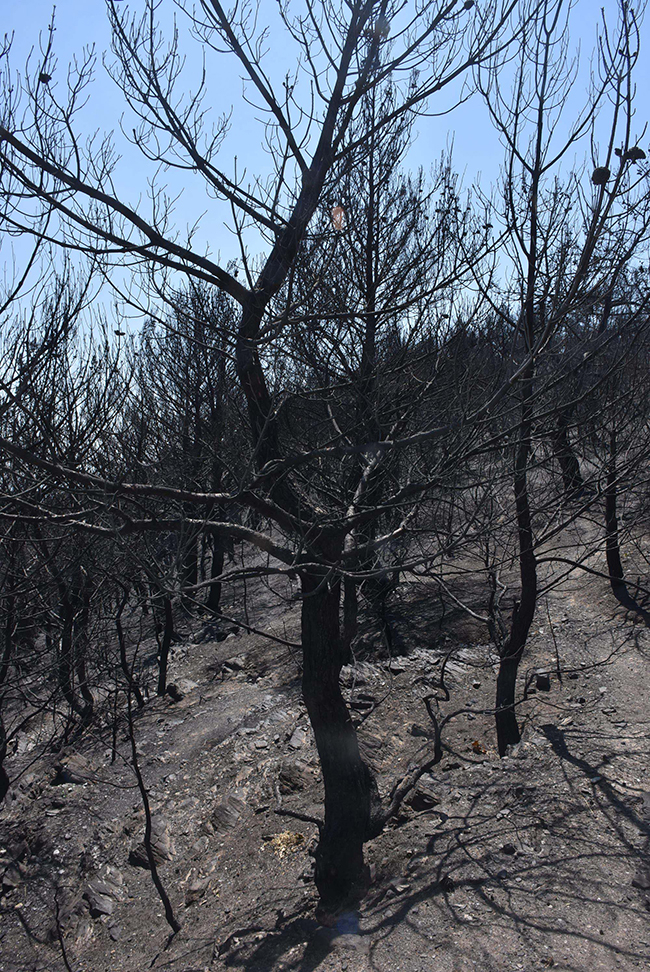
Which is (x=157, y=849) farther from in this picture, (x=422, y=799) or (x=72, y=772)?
(x=422, y=799)

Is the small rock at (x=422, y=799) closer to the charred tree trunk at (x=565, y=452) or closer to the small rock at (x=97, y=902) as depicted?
the charred tree trunk at (x=565, y=452)

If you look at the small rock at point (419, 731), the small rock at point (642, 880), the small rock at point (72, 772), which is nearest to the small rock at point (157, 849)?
the small rock at point (72, 772)

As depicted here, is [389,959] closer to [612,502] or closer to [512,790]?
[512,790]

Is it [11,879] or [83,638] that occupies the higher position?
[83,638]

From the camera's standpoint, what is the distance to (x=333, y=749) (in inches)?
187

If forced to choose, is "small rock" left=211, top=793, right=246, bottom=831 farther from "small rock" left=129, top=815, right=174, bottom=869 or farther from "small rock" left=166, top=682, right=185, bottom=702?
"small rock" left=166, top=682, right=185, bottom=702

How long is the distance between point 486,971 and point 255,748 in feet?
16.4

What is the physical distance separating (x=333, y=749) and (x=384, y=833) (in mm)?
1072

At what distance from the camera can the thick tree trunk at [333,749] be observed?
465cm

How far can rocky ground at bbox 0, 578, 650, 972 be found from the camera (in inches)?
150

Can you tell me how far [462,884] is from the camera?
415 centimetres

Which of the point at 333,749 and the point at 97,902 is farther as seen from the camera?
the point at 97,902

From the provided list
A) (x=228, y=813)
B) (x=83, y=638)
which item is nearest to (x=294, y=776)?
(x=228, y=813)

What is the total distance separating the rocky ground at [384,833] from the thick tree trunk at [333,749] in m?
0.26
